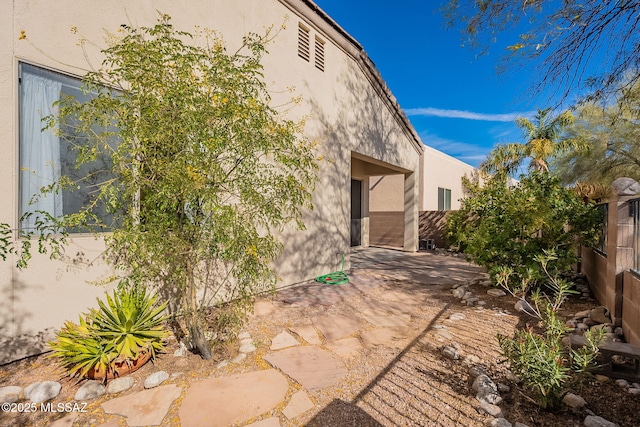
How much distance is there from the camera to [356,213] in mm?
11844

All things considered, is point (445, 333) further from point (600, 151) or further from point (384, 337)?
point (600, 151)

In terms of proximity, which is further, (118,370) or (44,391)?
(118,370)

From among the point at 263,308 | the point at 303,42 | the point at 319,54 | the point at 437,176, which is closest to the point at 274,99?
the point at 303,42

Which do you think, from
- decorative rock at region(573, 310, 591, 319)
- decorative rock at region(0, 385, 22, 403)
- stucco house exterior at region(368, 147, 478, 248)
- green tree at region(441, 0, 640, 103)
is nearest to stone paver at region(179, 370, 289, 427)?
decorative rock at region(0, 385, 22, 403)

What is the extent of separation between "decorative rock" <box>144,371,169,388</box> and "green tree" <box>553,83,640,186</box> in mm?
15031

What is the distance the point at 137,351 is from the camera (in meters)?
2.76

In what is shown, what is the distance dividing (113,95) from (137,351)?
2.86 meters

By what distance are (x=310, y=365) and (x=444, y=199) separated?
14.8m

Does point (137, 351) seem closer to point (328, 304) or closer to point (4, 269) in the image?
point (4, 269)

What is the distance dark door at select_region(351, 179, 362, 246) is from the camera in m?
11.6

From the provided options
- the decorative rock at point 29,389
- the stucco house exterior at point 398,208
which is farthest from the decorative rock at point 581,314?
the stucco house exterior at point 398,208

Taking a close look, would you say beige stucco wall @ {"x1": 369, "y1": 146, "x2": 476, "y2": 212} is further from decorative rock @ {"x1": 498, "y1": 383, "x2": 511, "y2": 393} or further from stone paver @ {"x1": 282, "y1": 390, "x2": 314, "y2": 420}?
stone paver @ {"x1": 282, "y1": 390, "x2": 314, "y2": 420}

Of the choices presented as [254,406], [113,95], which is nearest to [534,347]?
[254,406]

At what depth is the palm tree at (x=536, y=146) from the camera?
14.5 meters
